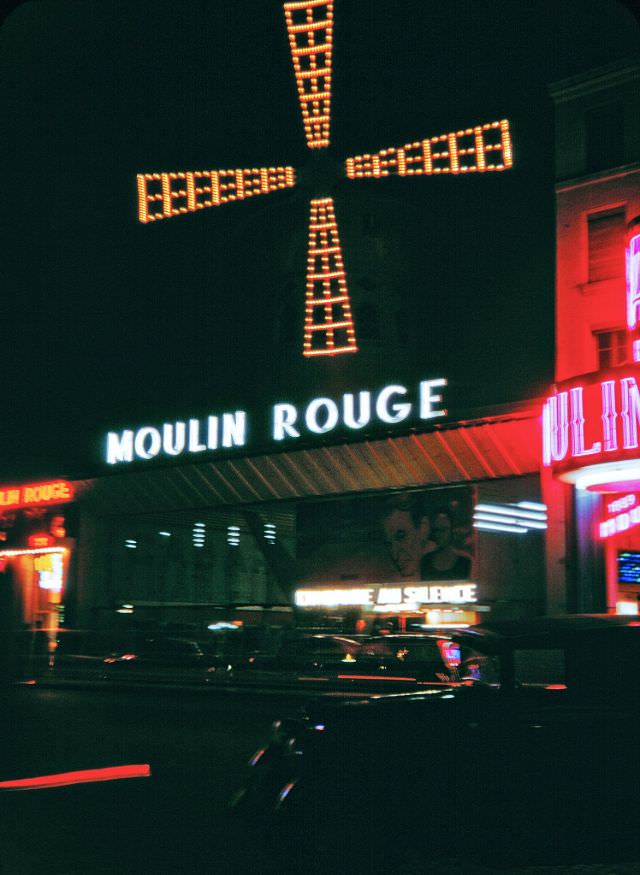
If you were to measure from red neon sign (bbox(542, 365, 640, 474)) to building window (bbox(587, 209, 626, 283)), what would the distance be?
4.20 m

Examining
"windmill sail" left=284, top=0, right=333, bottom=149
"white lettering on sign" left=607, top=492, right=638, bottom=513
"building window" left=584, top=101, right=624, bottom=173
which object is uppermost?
"windmill sail" left=284, top=0, right=333, bottom=149

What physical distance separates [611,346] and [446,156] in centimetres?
1017

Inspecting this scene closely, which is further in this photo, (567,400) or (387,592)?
(387,592)

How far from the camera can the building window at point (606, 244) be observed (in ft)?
69.8

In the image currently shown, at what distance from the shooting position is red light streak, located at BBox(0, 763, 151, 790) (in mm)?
9062

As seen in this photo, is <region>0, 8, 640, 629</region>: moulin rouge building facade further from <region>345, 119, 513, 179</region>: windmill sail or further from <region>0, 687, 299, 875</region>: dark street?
<region>0, 687, 299, 875</region>: dark street

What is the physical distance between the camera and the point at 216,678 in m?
24.2

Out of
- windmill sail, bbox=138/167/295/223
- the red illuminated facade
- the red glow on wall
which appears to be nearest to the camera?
the red illuminated facade

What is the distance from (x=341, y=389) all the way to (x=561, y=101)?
34.1 feet

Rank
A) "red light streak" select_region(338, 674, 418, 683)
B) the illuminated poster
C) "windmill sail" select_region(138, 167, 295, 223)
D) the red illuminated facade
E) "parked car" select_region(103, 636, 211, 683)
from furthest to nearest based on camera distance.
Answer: "windmill sail" select_region(138, 167, 295, 223) < the illuminated poster < "parked car" select_region(103, 636, 211, 683) < the red illuminated facade < "red light streak" select_region(338, 674, 418, 683)

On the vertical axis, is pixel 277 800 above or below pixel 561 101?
below

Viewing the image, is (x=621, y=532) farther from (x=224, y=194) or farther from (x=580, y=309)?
(x=224, y=194)

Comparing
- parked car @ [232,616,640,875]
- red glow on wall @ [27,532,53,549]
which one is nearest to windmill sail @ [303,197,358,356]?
red glow on wall @ [27,532,53,549]

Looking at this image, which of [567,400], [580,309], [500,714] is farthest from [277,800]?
[580,309]
